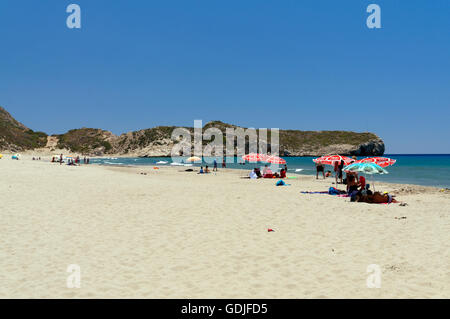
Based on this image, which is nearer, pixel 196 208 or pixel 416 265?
pixel 416 265

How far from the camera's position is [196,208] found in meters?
13.0

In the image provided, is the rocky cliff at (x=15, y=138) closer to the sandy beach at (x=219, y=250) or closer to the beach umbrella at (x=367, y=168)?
the sandy beach at (x=219, y=250)

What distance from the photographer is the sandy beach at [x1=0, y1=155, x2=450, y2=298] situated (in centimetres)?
546

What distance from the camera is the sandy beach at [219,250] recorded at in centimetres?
546

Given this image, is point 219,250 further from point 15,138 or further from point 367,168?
point 15,138

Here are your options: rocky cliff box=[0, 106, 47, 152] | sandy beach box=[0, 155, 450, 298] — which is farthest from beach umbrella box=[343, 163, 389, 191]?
rocky cliff box=[0, 106, 47, 152]

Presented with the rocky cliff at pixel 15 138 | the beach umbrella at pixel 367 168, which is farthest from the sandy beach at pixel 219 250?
the rocky cliff at pixel 15 138

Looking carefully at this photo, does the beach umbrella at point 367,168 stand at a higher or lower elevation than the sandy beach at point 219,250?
higher

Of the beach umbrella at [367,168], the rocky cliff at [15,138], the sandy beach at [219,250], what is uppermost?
the rocky cliff at [15,138]

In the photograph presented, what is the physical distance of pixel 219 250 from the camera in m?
7.66

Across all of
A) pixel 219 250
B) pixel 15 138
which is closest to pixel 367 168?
pixel 219 250
